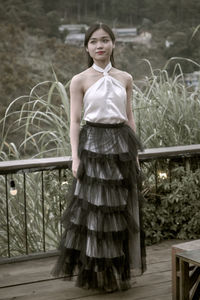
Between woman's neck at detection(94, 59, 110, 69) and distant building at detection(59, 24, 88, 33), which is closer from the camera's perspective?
woman's neck at detection(94, 59, 110, 69)

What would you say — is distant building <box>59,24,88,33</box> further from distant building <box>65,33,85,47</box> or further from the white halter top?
the white halter top

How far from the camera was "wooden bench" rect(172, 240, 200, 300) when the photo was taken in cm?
230

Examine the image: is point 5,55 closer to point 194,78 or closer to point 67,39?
point 67,39

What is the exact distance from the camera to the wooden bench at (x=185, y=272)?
2.30 m

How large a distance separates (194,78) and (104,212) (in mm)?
2986

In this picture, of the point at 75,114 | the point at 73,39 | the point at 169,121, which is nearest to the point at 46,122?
the point at 169,121

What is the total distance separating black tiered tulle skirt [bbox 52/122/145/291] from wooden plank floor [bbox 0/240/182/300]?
0.15 metres

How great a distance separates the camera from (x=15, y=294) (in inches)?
108

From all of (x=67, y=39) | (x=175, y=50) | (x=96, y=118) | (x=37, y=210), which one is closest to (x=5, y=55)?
(x=67, y=39)

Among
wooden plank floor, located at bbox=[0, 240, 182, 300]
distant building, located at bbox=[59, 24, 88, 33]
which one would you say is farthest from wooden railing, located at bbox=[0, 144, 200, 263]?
distant building, located at bbox=[59, 24, 88, 33]

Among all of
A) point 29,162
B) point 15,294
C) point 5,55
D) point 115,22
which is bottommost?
point 15,294

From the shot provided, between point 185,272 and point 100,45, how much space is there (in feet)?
3.67

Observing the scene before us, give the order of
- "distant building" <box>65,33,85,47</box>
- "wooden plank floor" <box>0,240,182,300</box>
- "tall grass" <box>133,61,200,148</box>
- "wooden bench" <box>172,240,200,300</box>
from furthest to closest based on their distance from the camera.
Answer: "distant building" <box>65,33,85,47</box> → "tall grass" <box>133,61,200,148</box> → "wooden plank floor" <box>0,240,182,300</box> → "wooden bench" <box>172,240,200,300</box>

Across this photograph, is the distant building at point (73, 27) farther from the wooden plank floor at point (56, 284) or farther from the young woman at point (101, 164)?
the young woman at point (101, 164)
